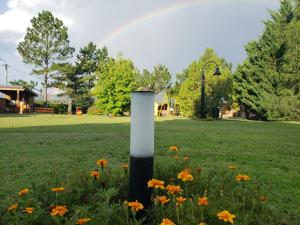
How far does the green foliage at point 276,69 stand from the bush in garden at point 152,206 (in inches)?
1237

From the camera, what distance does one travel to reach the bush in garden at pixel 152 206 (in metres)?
1.98

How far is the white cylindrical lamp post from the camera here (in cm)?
225

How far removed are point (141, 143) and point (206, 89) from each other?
2801cm

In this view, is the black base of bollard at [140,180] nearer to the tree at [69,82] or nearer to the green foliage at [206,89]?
the green foliage at [206,89]

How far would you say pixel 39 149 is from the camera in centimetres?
641

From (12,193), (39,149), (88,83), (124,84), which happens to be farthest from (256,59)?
(12,193)

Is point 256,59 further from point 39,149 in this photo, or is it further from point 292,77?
point 39,149

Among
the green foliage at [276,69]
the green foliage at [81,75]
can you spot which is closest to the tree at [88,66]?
the green foliage at [81,75]

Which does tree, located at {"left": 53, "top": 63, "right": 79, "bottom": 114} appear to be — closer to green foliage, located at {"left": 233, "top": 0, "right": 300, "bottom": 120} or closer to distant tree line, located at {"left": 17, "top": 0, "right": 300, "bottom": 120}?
distant tree line, located at {"left": 17, "top": 0, "right": 300, "bottom": 120}

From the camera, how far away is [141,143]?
7.45 ft

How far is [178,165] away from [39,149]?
415 cm

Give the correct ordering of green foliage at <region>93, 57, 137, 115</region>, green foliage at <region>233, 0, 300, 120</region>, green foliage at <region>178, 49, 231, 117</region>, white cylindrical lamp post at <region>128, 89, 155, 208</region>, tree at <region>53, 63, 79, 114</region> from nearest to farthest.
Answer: white cylindrical lamp post at <region>128, 89, 155, 208</region> → green foliage at <region>178, 49, 231, 117</region> → green foliage at <region>233, 0, 300, 120</region> → green foliage at <region>93, 57, 137, 115</region> → tree at <region>53, 63, 79, 114</region>

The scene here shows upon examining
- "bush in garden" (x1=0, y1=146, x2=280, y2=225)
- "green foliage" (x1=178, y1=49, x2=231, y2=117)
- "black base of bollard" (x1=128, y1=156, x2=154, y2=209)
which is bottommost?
"bush in garden" (x1=0, y1=146, x2=280, y2=225)

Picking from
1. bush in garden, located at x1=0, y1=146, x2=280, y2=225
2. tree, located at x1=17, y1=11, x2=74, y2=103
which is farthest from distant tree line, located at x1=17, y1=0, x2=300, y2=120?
bush in garden, located at x1=0, y1=146, x2=280, y2=225
